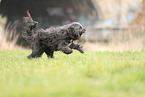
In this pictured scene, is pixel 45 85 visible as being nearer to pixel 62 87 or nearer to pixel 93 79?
pixel 62 87

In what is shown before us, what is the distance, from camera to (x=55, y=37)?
5133 millimetres

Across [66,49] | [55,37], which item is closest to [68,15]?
[55,37]

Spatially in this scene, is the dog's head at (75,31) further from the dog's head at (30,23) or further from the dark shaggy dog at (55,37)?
the dog's head at (30,23)

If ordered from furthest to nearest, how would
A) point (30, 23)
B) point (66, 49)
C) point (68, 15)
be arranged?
point (68, 15) → point (30, 23) → point (66, 49)

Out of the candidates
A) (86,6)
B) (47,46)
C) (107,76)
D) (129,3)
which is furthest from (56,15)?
(129,3)

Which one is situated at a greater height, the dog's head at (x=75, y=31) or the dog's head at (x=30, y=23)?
the dog's head at (x=30, y=23)

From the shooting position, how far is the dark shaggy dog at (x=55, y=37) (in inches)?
195

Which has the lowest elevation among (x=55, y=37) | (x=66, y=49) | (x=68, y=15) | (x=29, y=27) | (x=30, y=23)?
(x=66, y=49)

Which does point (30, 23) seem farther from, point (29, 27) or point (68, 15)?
point (68, 15)

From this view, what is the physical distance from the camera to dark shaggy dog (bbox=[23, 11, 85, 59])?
4945 mm

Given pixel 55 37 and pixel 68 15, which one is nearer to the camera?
pixel 55 37

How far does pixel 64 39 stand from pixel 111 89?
286 cm

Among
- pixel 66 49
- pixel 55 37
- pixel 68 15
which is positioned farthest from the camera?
pixel 68 15

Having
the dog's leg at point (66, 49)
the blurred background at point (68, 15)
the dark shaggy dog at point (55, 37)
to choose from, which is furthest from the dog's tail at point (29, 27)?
the blurred background at point (68, 15)
